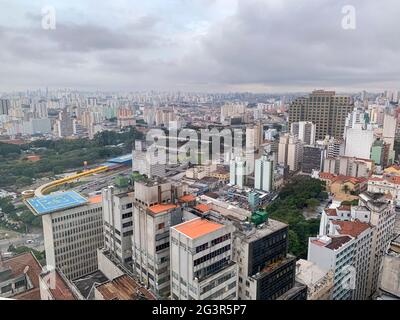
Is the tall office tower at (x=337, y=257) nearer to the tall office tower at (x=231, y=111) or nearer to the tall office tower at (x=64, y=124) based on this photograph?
the tall office tower at (x=231, y=111)

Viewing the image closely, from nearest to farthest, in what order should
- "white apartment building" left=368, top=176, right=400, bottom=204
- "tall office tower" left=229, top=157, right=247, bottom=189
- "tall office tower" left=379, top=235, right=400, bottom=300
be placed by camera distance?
"tall office tower" left=379, top=235, right=400, bottom=300, "white apartment building" left=368, top=176, right=400, bottom=204, "tall office tower" left=229, top=157, right=247, bottom=189

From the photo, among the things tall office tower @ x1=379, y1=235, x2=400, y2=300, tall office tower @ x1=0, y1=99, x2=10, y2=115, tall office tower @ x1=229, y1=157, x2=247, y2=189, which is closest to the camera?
tall office tower @ x1=379, y1=235, x2=400, y2=300

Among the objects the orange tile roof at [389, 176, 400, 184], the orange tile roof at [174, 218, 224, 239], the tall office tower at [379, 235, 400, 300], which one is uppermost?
the orange tile roof at [174, 218, 224, 239]

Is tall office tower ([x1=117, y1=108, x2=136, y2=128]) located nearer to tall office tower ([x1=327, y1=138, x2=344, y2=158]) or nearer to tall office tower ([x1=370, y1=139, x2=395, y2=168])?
tall office tower ([x1=327, y1=138, x2=344, y2=158])

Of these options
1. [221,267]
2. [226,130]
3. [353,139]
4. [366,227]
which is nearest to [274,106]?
[226,130]

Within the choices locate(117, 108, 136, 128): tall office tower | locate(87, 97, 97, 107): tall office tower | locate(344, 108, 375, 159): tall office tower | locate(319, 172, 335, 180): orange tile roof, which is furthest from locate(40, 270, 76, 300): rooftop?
Answer: locate(87, 97, 97, 107): tall office tower

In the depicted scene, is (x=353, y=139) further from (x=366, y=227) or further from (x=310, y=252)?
(x=310, y=252)

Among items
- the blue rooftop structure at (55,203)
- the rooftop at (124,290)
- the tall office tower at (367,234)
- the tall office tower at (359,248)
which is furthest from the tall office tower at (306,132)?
the rooftop at (124,290)

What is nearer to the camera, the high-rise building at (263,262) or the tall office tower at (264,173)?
the high-rise building at (263,262)
